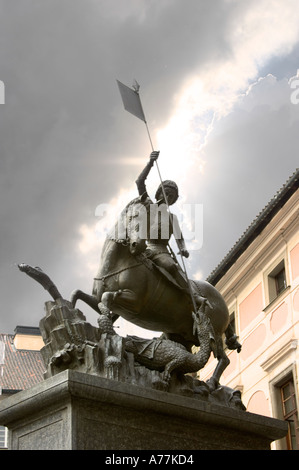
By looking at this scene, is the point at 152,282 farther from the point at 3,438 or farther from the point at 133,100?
the point at 3,438

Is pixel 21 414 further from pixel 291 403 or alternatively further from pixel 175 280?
pixel 291 403

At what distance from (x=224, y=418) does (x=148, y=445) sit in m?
1.02

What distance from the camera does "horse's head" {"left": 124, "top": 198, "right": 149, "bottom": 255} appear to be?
28.6 feet

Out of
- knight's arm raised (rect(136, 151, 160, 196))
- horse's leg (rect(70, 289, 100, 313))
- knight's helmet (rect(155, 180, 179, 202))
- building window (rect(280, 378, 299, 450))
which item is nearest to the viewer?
horse's leg (rect(70, 289, 100, 313))

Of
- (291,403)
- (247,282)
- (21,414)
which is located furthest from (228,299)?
(21,414)

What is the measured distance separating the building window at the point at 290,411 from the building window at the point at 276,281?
10.9ft

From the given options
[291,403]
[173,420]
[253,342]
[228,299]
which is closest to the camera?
[173,420]

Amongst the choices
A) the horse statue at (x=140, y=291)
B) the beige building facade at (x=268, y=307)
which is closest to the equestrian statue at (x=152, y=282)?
the horse statue at (x=140, y=291)

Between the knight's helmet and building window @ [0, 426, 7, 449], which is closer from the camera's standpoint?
the knight's helmet

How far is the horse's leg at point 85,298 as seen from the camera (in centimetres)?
864

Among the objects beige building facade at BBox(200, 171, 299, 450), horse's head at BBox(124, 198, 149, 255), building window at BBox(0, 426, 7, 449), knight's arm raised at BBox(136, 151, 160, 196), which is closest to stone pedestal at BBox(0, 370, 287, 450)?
horse's head at BBox(124, 198, 149, 255)

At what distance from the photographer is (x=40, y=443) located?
734 centimetres

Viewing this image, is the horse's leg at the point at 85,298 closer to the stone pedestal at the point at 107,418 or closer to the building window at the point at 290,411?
the stone pedestal at the point at 107,418

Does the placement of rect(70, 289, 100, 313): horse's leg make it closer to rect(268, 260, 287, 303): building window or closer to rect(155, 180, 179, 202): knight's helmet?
rect(155, 180, 179, 202): knight's helmet
